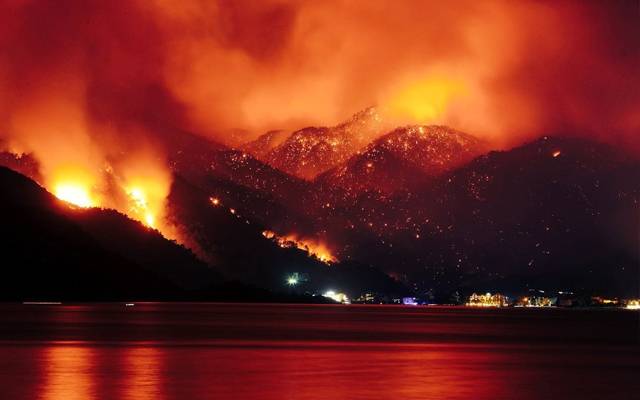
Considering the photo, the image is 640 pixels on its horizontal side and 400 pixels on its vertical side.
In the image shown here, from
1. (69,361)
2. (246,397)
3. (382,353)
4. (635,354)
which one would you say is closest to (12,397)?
(246,397)

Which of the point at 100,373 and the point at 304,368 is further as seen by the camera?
the point at 304,368

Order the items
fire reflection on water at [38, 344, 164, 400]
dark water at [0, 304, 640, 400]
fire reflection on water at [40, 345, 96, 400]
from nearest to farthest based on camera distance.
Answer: fire reflection on water at [40, 345, 96, 400] → fire reflection on water at [38, 344, 164, 400] → dark water at [0, 304, 640, 400]

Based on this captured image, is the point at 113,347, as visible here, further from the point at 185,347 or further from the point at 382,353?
the point at 382,353

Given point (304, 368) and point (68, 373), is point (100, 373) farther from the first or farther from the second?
point (304, 368)

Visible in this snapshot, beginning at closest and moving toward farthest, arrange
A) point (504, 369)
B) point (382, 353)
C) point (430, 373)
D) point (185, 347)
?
point (430, 373), point (504, 369), point (382, 353), point (185, 347)

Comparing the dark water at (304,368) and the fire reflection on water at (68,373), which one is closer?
the fire reflection on water at (68,373)

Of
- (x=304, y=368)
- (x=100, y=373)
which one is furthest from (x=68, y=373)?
(x=304, y=368)

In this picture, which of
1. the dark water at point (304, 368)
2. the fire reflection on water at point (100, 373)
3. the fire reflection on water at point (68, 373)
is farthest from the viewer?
the dark water at point (304, 368)

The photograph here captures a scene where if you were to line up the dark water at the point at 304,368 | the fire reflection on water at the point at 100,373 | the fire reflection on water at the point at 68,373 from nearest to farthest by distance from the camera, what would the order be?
1. the fire reflection on water at the point at 68,373
2. the fire reflection on water at the point at 100,373
3. the dark water at the point at 304,368

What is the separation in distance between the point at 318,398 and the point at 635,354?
40499mm

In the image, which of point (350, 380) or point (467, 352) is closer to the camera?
→ point (350, 380)

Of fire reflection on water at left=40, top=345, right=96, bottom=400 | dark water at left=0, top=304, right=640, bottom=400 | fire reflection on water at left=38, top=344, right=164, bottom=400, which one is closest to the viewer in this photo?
fire reflection on water at left=40, top=345, right=96, bottom=400

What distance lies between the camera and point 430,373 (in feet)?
180

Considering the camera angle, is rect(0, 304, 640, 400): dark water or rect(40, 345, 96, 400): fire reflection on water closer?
rect(40, 345, 96, 400): fire reflection on water
